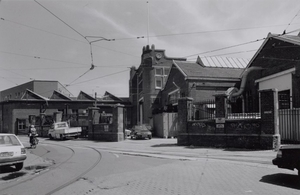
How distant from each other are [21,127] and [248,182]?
4374cm

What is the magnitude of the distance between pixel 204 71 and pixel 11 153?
24189 millimetres

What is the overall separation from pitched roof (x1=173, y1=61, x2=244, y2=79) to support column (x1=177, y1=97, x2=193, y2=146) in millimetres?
11242

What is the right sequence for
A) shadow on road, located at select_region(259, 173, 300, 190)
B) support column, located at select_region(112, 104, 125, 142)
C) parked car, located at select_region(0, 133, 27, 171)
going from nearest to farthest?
shadow on road, located at select_region(259, 173, 300, 190) → parked car, located at select_region(0, 133, 27, 171) → support column, located at select_region(112, 104, 125, 142)

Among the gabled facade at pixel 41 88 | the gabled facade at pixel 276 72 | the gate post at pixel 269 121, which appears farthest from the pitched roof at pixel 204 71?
the gabled facade at pixel 41 88

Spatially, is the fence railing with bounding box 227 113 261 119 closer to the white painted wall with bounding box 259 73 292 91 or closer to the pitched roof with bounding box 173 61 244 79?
the white painted wall with bounding box 259 73 292 91

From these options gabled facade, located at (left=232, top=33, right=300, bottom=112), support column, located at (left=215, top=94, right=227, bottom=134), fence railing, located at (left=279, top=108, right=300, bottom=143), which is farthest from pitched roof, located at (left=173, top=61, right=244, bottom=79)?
fence railing, located at (left=279, top=108, right=300, bottom=143)

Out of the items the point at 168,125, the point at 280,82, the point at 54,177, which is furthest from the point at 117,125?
the point at 54,177

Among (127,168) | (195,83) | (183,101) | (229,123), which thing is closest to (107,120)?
(195,83)

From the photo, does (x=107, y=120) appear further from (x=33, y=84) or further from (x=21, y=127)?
(x=33, y=84)

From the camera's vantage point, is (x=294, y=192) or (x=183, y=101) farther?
(x=183, y=101)

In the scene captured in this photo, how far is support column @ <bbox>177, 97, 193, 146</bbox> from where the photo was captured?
18.1 m

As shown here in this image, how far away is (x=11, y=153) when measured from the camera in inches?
410

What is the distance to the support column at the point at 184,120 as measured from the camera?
18.1 meters

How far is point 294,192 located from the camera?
6418 mm
